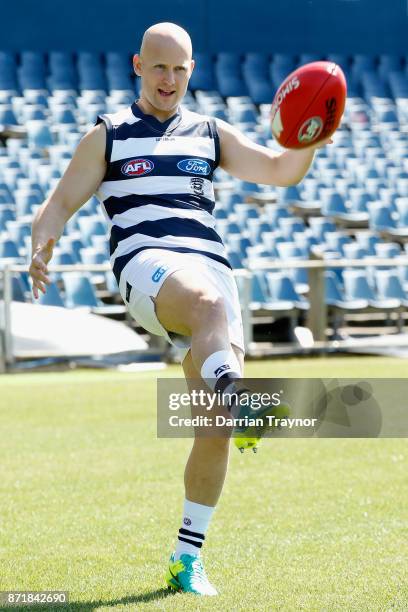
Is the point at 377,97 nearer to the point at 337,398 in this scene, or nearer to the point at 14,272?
the point at 14,272

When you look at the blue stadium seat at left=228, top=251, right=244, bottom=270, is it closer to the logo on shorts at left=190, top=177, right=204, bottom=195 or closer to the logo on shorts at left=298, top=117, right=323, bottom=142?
the logo on shorts at left=190, top=177, right=204, bottom=195

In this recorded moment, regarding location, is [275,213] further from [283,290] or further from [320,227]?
[283,290]

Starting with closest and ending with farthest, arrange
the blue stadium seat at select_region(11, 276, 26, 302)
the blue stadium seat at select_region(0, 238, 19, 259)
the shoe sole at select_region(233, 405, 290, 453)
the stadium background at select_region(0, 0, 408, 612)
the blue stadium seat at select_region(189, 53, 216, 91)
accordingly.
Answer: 1. the shoe sole at select_region(233, 405, 290, 453)
2. the stadium background at select_region(0, 0, 408, 612)
3. the blue stadium seat at select_region(11, 276, 26, 302)
4. the blue stadium seat at select_region(0, 238, 19, 259)
5. the blue stadium seat at select_region(189, 53, 216, 91)

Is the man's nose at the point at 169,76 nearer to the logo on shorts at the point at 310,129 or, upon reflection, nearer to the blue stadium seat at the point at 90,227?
the logo on shorts at the point at 310,129

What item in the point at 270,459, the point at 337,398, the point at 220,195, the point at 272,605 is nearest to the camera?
the point at 272,605

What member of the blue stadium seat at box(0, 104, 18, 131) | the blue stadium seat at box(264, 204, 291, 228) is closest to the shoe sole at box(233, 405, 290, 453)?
the blue stadium seat at box(264, 204, 291, 228)

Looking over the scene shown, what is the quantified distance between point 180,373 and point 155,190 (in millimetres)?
8444

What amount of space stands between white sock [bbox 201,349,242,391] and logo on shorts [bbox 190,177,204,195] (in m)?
0.75

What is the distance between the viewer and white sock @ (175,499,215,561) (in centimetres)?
415

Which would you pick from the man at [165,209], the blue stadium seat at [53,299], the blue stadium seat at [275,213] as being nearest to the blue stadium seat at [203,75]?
the blue stadium seat at [275,213]

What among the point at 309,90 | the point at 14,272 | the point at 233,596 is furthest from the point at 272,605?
the point at 14,272

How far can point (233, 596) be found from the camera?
394 centimetres

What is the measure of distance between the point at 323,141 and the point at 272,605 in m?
1.67

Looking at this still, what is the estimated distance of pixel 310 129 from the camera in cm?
407
